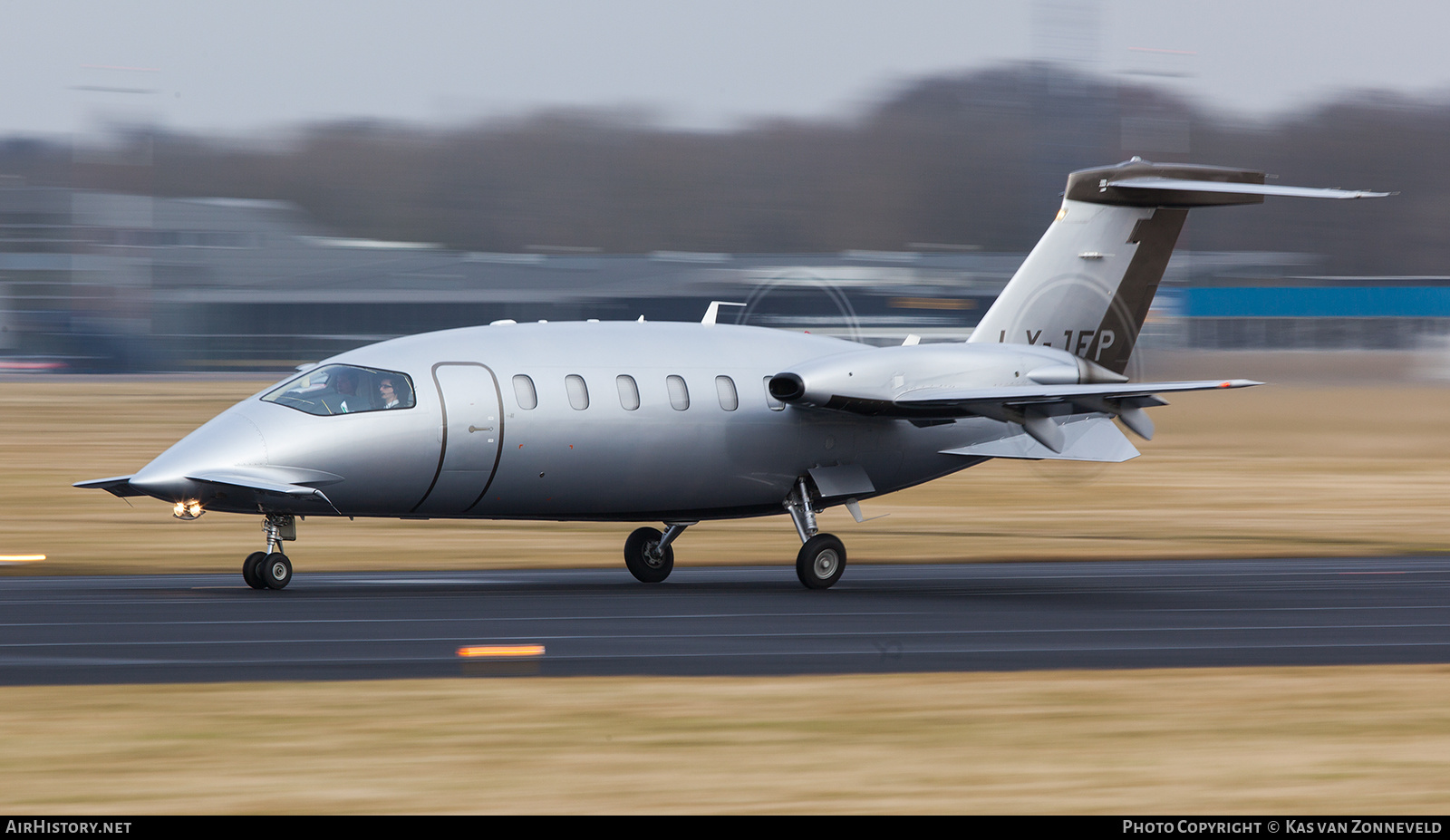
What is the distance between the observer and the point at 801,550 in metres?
18.8

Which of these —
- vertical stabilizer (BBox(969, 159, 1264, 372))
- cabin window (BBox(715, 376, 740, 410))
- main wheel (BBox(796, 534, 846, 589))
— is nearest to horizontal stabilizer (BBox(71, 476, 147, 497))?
cabin window (BBox(715, 376, 740, 410))

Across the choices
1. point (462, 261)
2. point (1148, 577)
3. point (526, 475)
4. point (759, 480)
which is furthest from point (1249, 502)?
point (462, 261)

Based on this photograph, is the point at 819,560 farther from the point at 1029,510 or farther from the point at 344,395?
the point at 1029,510

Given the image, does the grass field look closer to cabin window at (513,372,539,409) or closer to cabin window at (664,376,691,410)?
cabin window at (513,372,539,409)

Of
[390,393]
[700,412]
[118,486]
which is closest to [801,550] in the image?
[700,412]

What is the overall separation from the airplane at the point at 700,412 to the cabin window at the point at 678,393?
0.03 metres

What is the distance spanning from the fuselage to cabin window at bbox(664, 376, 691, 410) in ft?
0.06

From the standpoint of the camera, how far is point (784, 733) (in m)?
9.88

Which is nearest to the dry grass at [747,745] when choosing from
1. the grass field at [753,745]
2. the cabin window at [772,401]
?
the grass field at [753,745]

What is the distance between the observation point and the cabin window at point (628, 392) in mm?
18156

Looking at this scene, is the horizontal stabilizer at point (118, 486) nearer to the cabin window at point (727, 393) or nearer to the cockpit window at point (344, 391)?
the cockpit window at point (344, 391)

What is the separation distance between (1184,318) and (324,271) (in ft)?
105

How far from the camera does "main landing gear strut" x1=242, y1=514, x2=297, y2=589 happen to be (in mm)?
17156
